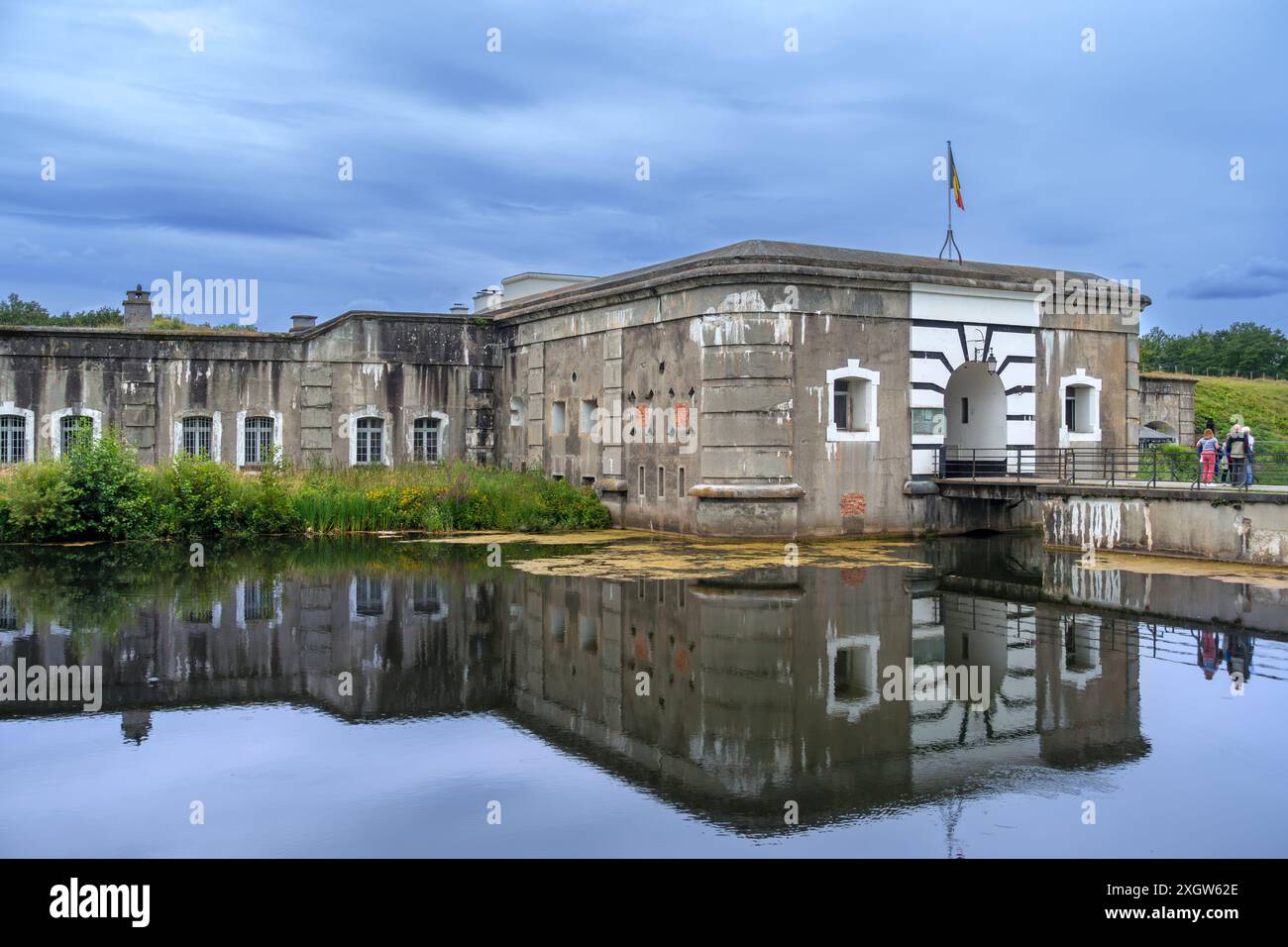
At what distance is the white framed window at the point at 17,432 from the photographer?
96.8ft

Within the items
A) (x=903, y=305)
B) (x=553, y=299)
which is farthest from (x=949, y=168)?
(x=553, y=299)

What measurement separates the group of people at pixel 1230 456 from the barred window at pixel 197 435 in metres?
23.8

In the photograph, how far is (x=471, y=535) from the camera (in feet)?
85.3

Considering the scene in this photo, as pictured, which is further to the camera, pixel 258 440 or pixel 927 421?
pixel 258 440

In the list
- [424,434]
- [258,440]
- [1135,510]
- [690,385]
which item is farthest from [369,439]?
[1135,510]

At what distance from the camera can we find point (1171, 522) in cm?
2033

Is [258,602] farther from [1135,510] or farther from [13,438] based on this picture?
[13,438]

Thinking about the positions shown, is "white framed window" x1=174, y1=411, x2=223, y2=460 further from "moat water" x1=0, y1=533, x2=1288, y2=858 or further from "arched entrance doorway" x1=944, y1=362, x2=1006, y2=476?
"arched entrance doorway" x1=944, y1=362, x2=1006, y2=476

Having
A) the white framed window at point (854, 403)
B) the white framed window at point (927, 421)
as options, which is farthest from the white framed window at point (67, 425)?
the white framed window at point (927, 421)

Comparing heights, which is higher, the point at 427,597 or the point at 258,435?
the point at 258,435

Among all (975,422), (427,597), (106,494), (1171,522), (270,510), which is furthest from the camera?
(975,422)

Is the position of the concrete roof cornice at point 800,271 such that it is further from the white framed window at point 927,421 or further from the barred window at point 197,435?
the barred window at point 197,435

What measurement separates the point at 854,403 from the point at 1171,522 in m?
7.22

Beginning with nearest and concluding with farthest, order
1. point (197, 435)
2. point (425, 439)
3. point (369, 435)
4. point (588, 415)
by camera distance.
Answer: point (588, 415) → point (197, 435) → point (369, 435) → point (425, 439)
